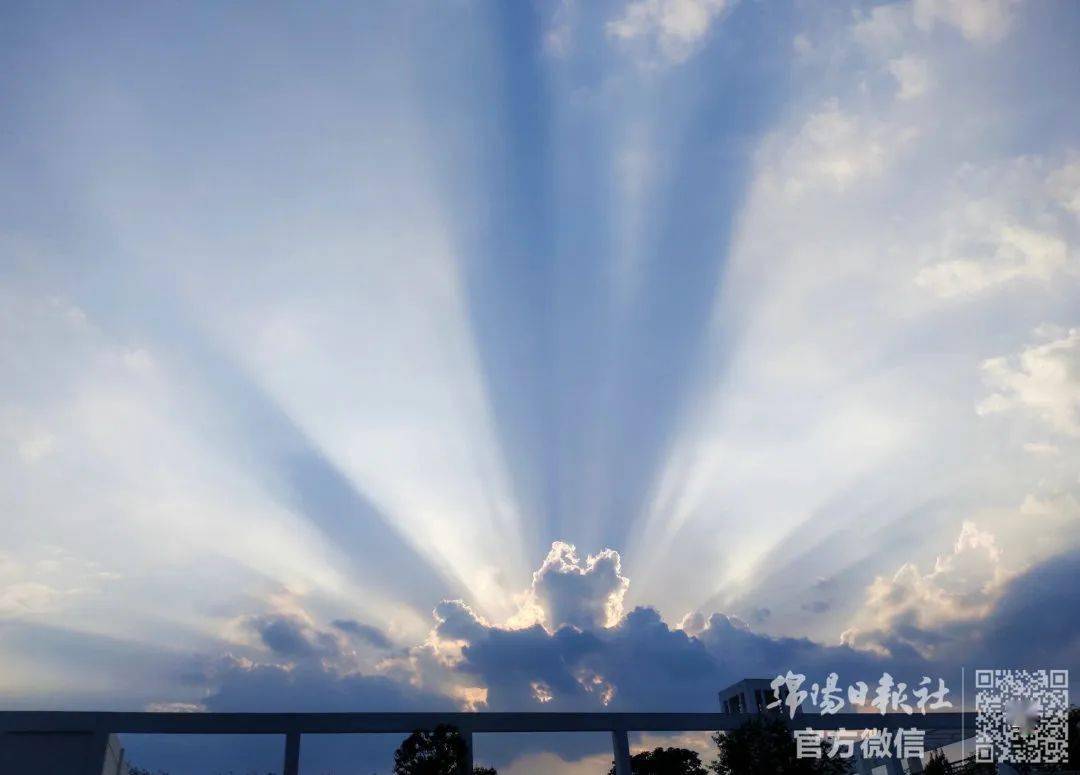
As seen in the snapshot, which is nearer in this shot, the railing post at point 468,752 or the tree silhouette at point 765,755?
the tree silhouette at point 765,755

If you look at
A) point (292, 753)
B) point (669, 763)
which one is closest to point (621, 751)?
point (292, 753)

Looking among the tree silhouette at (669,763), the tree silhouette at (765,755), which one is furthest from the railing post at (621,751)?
the tree silhouette at (669,763)

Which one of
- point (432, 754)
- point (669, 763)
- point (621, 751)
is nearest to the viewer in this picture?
point (432, 754)

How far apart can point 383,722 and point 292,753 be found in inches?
226

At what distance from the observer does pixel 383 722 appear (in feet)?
163

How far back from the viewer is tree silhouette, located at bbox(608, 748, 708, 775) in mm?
88875

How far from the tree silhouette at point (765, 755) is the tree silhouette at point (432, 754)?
54.3 feet

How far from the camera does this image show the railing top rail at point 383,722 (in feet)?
146

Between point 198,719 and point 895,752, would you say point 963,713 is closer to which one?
point 895,752

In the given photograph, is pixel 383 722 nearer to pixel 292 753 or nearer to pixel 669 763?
pixel 292 753

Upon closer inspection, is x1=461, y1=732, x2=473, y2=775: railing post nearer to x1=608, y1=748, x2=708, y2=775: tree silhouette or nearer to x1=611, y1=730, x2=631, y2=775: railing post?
x1=611, y1=730, x2=631, y2=775: railing post

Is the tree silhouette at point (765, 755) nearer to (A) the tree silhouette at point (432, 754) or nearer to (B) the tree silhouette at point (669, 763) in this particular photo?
(A) the tree silhouette at point (432, 754)

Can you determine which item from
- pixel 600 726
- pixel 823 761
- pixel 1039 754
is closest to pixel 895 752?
pixel 1039 754

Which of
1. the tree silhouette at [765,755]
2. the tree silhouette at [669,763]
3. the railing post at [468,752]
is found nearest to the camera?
the tree silhouette at [765,755]
